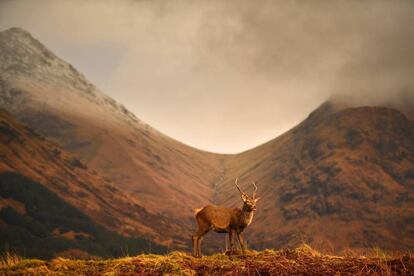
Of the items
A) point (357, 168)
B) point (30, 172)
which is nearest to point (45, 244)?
point (30, 172)

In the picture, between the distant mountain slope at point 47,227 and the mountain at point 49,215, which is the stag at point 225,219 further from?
the distant mountain slope at point 47,227

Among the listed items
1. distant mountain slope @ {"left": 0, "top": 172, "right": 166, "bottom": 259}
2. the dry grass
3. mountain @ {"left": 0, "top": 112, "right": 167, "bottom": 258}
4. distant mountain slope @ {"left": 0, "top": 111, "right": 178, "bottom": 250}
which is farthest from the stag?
distant mountain slope @ {"left": 0, "top": 111, "right": 178, "bottom": 250}

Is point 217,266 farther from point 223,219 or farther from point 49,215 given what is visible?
point 49,215

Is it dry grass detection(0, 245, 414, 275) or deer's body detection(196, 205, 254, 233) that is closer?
dry grass detection(0, 245, 414, 275)

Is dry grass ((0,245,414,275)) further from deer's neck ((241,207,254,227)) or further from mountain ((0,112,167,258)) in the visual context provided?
mountain ((0,112,167,258))

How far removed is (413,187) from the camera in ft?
579

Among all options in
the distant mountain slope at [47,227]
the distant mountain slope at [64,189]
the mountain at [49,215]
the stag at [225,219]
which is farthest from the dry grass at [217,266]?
the distant mountain slope at [64,189]

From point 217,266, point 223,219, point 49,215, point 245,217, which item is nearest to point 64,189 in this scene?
point 49,215

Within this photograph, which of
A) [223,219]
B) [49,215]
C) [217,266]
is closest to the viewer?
[217,266]

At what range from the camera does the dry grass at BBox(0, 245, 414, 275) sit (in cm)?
977

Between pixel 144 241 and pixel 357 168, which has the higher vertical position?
pixel 357 168

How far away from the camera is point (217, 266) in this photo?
1054 centimetres

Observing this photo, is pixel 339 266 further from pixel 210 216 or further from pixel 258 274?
pixel 210 216

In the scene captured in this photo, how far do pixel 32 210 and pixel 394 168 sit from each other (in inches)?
5710
